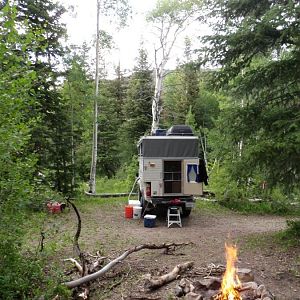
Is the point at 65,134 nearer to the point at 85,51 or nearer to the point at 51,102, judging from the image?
the point at 51,102

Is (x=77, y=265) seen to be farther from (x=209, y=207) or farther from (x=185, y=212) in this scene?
(x=209, y=207)

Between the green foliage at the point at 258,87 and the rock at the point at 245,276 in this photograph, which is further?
the green foliage at the point at 258,87

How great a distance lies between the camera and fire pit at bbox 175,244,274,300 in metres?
4.62

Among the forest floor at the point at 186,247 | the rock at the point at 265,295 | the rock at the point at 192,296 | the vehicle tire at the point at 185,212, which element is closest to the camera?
the rock at the point at 265,295

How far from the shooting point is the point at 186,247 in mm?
7918

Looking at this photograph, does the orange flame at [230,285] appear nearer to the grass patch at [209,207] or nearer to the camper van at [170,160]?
the camper van at [170,160]

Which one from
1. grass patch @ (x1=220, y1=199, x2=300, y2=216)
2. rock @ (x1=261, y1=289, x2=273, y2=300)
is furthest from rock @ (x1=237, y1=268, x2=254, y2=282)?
grass patch @ (x1=220, y1=199, x2=300, y2=216)

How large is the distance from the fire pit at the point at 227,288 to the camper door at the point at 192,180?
5.21 metres

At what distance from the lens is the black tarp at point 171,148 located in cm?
1081

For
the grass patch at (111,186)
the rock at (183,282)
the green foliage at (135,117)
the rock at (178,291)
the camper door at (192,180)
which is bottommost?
the rock at (178,291)

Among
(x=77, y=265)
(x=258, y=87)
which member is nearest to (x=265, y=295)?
(x=77, y=265)

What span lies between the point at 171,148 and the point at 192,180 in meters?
1.12

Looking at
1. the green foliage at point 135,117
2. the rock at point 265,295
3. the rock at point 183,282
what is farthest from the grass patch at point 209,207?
the green foliage at point 135,117

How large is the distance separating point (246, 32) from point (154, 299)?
4896 millimetres
